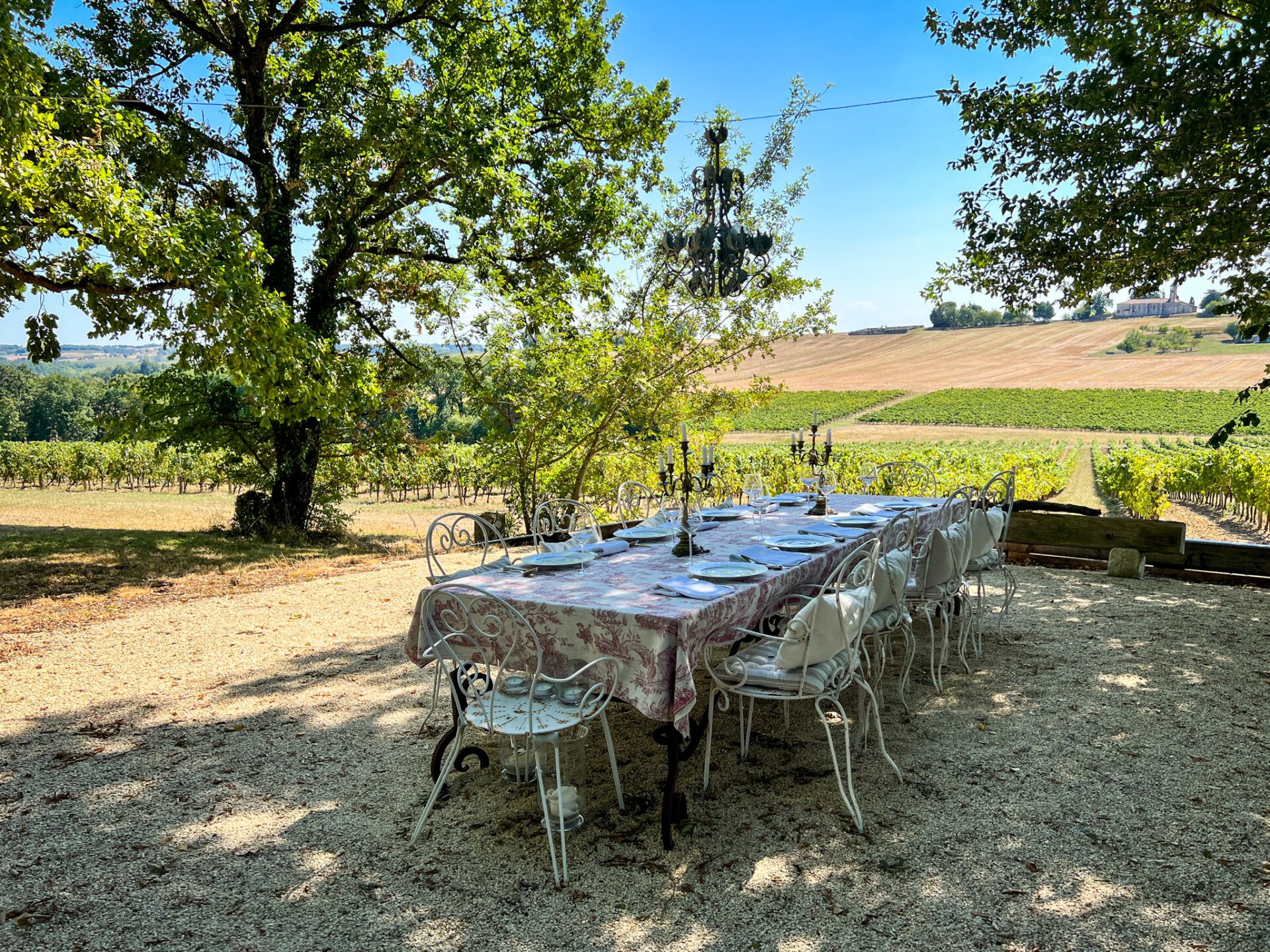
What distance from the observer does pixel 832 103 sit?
12.2 metres

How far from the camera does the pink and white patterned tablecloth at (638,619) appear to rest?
2406 mm

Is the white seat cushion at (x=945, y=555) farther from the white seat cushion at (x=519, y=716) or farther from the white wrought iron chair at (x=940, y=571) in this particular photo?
the white seat cushion at (x=519, y=716)

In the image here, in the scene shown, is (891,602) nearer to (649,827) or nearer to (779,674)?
(779,674)

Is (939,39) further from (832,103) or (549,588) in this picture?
(832,103)

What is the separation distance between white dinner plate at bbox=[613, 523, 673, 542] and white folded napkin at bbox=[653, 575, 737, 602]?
1011 mm

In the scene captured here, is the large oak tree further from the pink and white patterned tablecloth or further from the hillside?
the hillside

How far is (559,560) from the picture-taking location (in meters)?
3.34

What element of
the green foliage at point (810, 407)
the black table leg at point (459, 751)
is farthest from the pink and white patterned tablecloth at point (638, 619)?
the green foliage at point (810, 407)

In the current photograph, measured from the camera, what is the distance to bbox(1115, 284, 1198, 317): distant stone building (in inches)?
2717

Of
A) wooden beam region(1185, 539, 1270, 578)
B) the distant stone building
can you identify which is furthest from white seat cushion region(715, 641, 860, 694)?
the distant stone building

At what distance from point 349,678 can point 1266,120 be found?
636 cm

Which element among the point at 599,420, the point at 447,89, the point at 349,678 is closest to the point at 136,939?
the point at 349,678

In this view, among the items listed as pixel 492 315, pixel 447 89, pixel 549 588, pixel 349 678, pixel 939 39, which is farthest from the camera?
pixel 492 315

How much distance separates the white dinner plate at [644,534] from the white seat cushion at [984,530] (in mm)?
1819
